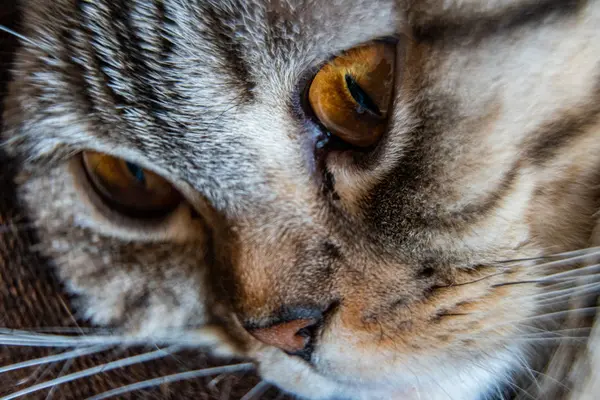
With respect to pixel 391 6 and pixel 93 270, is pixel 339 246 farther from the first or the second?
pixel 93 270

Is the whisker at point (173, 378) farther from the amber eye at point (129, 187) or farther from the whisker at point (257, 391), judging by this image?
the amber eye at point (129, 187)

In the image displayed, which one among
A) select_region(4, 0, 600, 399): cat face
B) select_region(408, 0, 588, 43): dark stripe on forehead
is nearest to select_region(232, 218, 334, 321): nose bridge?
select_region(4, 0, 600, 399): cat face

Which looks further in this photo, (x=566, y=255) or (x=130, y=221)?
(x=130, y=221)

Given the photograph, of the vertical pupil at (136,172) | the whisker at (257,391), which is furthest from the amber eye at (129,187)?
the whisker at (257,391)

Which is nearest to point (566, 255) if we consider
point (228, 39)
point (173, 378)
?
point (228, 39)

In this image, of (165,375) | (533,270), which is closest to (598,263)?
(533,270)

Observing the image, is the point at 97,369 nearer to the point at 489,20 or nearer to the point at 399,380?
the point at 399,380
